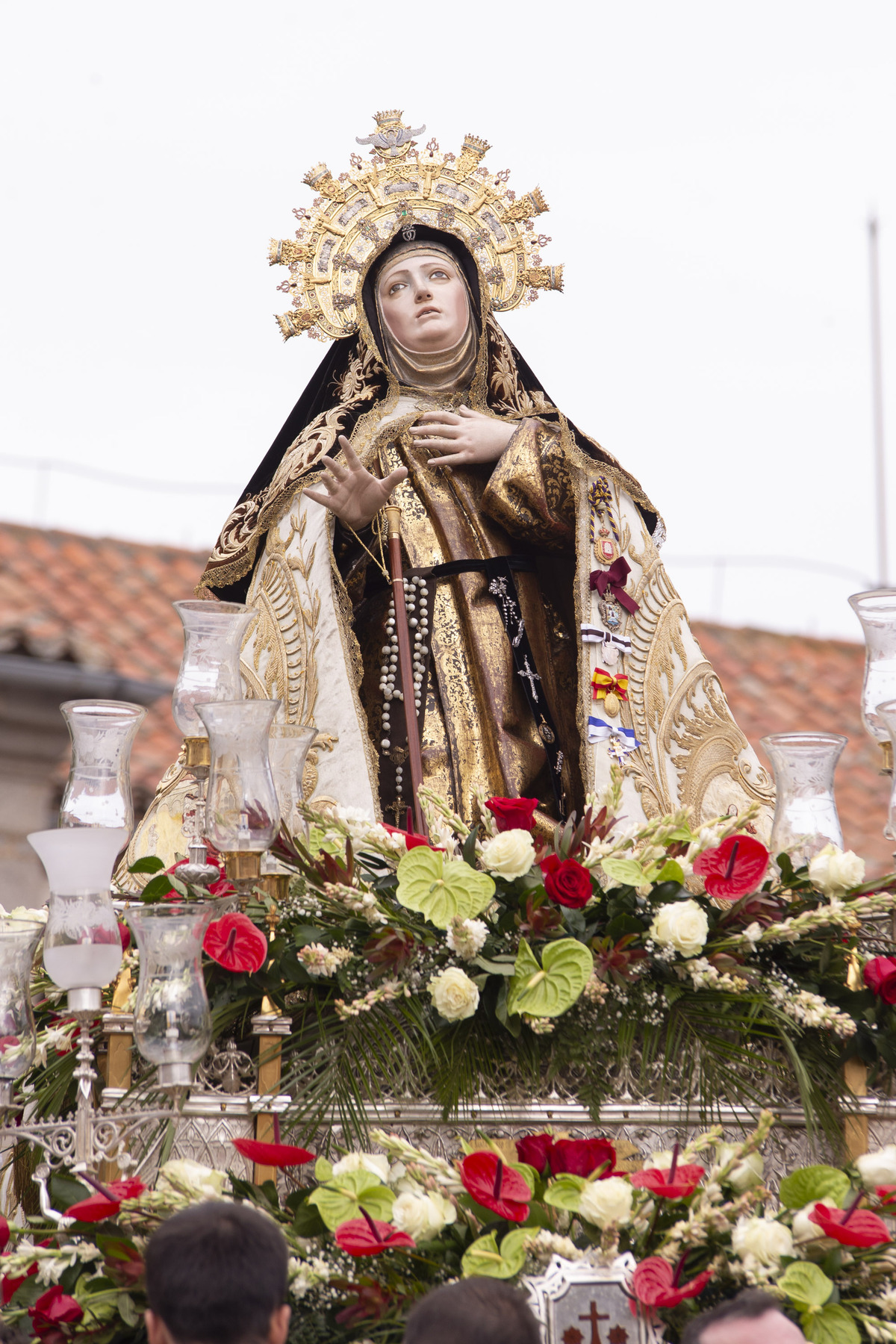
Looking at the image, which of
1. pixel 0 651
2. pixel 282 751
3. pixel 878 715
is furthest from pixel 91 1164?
pixel 0 651

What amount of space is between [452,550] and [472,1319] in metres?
2.82

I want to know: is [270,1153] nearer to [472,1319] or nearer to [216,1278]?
[216,1278]

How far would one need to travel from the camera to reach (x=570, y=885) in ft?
10.9

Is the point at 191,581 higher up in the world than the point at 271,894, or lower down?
higher up

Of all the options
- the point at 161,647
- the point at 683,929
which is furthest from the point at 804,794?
the point at 161,647

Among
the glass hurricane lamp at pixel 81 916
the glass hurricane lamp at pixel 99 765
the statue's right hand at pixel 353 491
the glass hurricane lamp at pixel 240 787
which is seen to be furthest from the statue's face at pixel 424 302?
the glass hurricane lamp at pixel 81 916

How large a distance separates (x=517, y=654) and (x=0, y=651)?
4799mm

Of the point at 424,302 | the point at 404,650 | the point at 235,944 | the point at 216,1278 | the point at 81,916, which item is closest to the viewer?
the point at 216,1278

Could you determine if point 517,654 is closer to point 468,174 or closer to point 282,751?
point 282,751

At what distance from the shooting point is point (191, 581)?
447 inches

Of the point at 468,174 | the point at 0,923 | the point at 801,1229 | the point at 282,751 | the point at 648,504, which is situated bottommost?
the point at 801,1229

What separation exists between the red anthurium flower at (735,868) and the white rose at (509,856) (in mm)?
336

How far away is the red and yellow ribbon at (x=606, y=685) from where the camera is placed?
457 centimetres

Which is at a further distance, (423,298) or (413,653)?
(423,298)
